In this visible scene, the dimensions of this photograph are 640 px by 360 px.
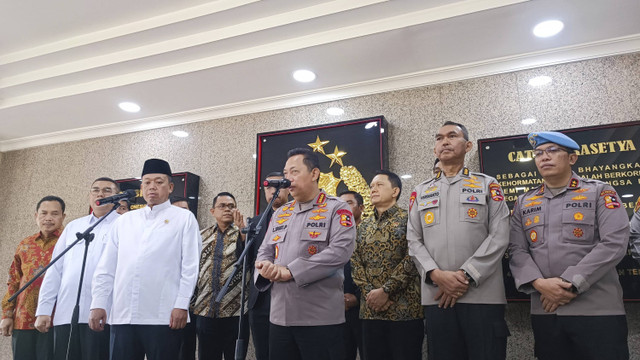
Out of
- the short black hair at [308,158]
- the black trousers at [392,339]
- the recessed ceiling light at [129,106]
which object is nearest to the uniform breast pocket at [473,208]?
the black trousers at [392,339]

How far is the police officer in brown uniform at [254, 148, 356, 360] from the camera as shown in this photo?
1.99 meters

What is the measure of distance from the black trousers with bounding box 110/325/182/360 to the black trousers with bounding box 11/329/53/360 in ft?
4.27

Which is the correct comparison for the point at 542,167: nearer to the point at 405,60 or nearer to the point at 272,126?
the point at 405,60

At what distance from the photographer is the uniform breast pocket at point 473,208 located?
7.48 feet

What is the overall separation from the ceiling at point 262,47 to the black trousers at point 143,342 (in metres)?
2.31

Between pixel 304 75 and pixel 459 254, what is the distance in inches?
93.7

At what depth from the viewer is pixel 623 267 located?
2846 millimetres

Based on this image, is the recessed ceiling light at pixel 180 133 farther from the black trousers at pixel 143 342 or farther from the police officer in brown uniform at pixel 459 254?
the police officer in brown uniform at pixel 459 254

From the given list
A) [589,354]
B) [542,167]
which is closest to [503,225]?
[542,167]

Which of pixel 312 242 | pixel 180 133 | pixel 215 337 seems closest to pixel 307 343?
pixel 312 242

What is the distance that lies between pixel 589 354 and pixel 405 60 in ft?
8.30

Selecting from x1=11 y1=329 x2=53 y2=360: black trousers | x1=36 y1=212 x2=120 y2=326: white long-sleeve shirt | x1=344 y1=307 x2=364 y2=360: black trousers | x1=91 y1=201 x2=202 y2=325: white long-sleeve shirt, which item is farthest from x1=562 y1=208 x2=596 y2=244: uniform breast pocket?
x1=11 y1=329 x2=53 y2=360: black trousers

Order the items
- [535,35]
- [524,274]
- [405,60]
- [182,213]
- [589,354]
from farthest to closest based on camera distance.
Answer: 1. [405,60]
2. [535,35]
3. [182,213]
4. [524,274]
5. [589,354]

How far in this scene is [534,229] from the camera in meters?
2.35
